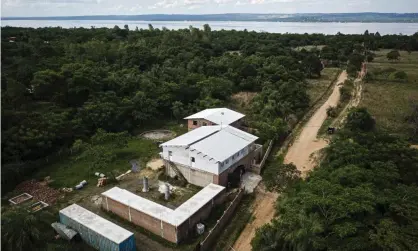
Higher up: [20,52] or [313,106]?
[20,52]

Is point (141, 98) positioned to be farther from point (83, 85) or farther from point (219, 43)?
point (219, 43)

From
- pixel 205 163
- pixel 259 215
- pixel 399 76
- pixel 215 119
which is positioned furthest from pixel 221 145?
pixel 399 76

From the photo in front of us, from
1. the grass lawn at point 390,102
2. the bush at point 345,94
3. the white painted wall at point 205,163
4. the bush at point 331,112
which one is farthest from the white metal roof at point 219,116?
the bush at point 345,94

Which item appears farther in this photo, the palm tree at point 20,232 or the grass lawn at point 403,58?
the grass lawn at point 403,58

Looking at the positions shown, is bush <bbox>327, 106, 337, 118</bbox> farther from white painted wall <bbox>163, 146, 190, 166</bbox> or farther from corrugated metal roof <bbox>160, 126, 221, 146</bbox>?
white painted wall <bbox>163, 146, 190, 166</bbox>

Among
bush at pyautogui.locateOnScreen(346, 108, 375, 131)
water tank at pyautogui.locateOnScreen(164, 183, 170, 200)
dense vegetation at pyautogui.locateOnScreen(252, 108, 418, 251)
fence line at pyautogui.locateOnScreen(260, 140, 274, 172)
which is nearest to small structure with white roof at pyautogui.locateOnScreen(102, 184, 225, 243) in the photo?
water tank at pyautogui.locateOnScreen(164, 183, 170, 200)

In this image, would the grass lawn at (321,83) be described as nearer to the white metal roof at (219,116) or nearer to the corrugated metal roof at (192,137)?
the white metal roof at (219,116)

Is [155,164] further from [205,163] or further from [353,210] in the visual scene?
[353,210]

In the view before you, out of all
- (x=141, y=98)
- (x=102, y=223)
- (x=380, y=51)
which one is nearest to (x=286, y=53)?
(x=380, y=51)
